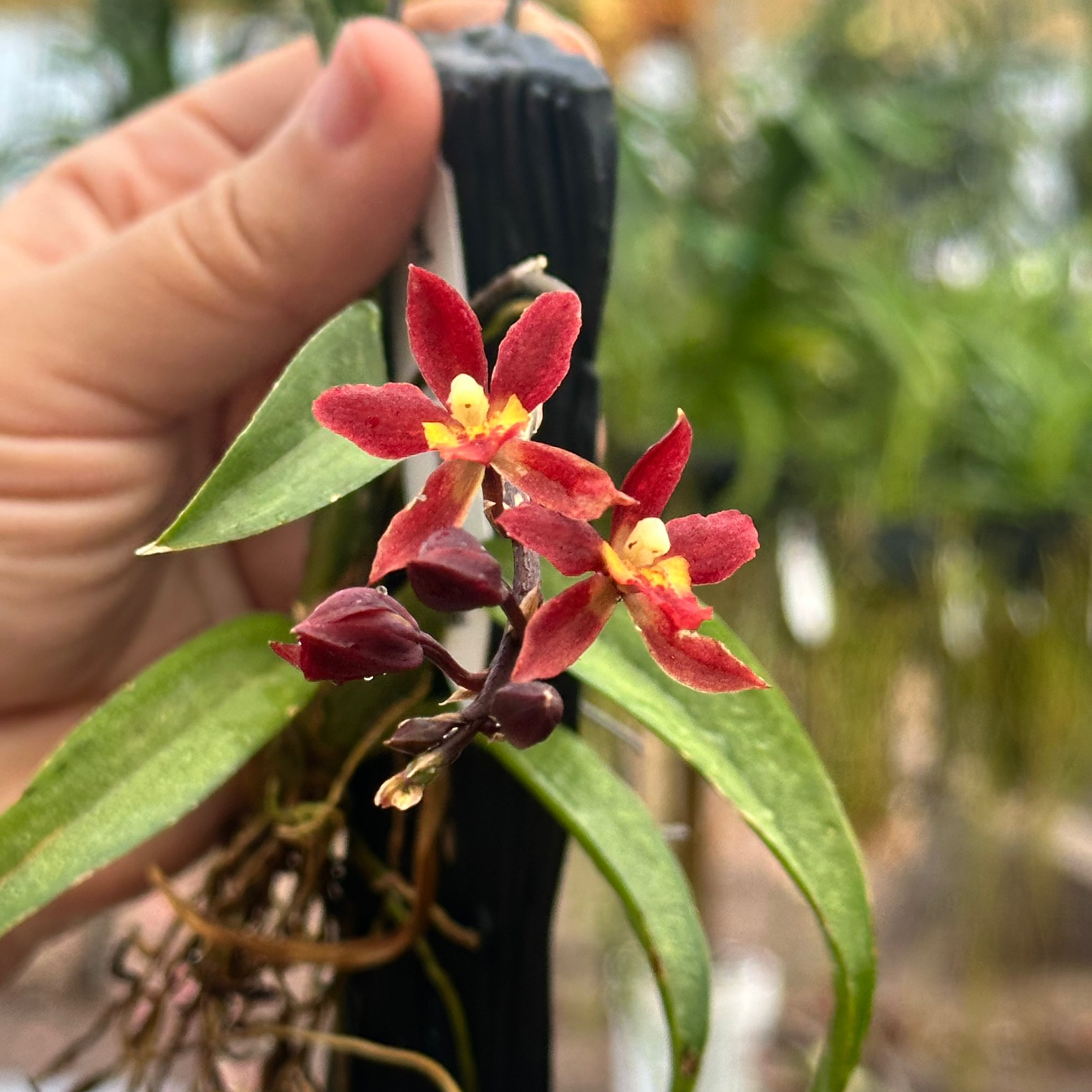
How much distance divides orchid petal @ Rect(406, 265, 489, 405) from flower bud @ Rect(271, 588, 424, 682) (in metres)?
0.05

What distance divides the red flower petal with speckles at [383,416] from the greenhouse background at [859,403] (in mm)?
582

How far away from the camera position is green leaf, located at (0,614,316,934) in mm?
312

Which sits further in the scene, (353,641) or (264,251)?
(264,251)

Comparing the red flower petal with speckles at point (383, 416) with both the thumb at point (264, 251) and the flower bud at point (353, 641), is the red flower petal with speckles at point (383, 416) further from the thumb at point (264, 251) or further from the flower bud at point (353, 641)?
the thumb at point (264, 251)

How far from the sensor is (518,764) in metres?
0.37

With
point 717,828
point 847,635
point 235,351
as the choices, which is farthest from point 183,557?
point 717,828

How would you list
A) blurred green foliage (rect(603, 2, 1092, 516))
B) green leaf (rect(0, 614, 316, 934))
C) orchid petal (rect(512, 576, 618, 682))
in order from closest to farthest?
orchid petal (rect(512, 576, 618, 682)) < green leaf (rect(0, 614, 316, 934)) < blurred green foliage (rect(603, 2, 1092, 516))

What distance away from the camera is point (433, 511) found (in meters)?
0.23

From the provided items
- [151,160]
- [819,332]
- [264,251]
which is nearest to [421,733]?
[264,251]

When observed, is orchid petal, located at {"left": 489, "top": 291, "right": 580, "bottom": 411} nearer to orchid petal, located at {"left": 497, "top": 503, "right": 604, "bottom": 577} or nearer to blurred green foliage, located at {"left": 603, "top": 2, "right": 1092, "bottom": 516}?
orchid petal, located at {"left": 497, "top": 503, "right": 604, "bottom": 577}

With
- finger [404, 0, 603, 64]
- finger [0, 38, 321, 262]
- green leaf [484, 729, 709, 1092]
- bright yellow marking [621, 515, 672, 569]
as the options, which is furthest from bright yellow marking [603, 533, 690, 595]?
finger [0, 38, 321, 262]

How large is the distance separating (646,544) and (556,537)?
22 millimetres

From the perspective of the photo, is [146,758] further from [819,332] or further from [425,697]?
[819,332]

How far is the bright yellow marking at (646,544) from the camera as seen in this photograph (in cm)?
22
